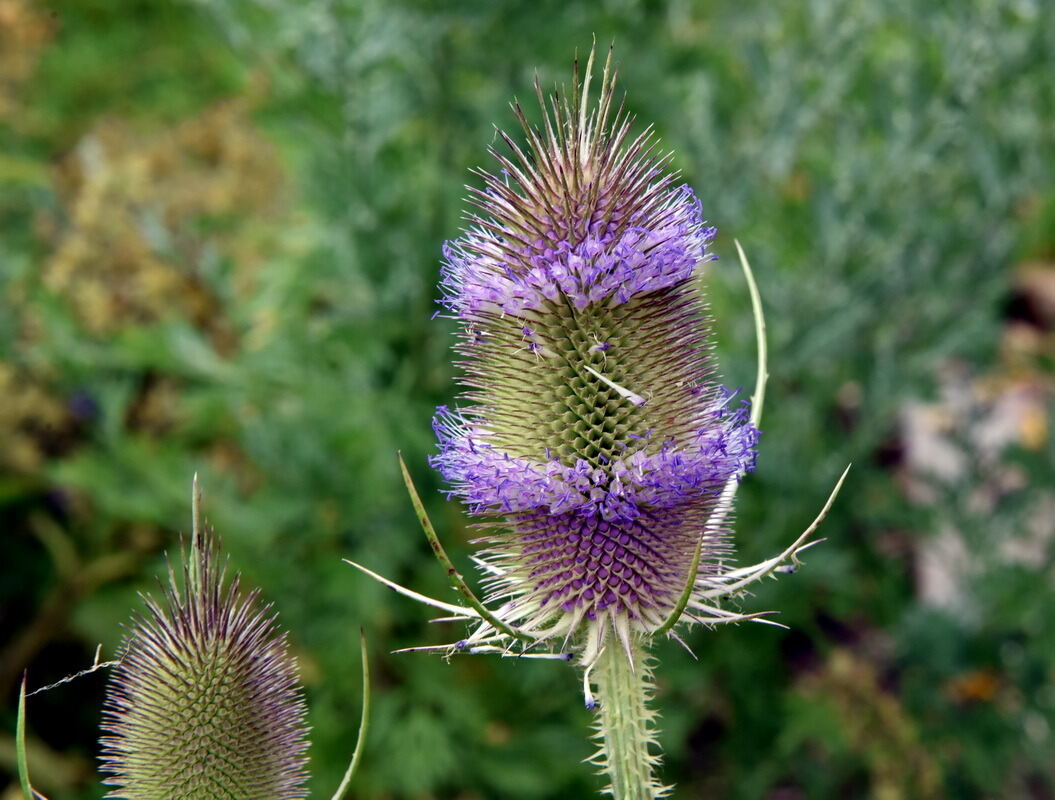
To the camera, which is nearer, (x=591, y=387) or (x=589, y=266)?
(x=589, y=266)

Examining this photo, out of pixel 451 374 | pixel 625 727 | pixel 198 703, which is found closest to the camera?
pixel 198 703

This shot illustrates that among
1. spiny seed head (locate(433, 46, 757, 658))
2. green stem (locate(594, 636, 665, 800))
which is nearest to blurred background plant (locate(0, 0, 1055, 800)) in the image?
spiny seed head (locate(433, 46, 757, 658))

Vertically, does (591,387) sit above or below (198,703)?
above

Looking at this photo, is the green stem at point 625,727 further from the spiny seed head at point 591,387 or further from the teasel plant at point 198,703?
the teasel plant at point 198,703

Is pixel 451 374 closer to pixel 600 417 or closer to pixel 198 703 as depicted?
pixel 600 417

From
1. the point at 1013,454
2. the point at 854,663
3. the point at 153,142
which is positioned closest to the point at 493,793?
the point at 854,663

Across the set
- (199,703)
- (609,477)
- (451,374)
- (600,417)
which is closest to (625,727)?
(609,477)
